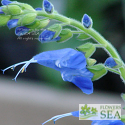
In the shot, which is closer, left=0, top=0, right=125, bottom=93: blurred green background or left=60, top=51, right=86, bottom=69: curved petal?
left=60, top=51, right=86, bottom=69: curved petal

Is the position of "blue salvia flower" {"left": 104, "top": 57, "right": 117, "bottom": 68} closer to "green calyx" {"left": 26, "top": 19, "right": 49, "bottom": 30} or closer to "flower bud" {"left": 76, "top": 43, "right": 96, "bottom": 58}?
"flower bud" {"left": 76, "top": 43, "right": 96, "bottom": 58}

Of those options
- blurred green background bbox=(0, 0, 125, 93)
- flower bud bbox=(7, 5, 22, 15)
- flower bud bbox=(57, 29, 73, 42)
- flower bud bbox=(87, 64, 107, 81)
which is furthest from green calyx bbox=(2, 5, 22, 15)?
blurred green background bbox=(0, 0, 125, 93)

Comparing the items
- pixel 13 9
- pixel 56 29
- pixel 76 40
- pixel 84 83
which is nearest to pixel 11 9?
pixel 13 9

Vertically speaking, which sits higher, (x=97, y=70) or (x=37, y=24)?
(x=37, y=24)

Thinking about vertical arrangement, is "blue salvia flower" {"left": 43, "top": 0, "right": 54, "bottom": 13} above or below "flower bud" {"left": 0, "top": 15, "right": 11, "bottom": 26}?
above

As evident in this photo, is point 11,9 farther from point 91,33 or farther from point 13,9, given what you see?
point 91,33

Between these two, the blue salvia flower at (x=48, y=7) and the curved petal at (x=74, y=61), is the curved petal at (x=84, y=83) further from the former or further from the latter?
the blue salvia flower at (x=48, y=7)
